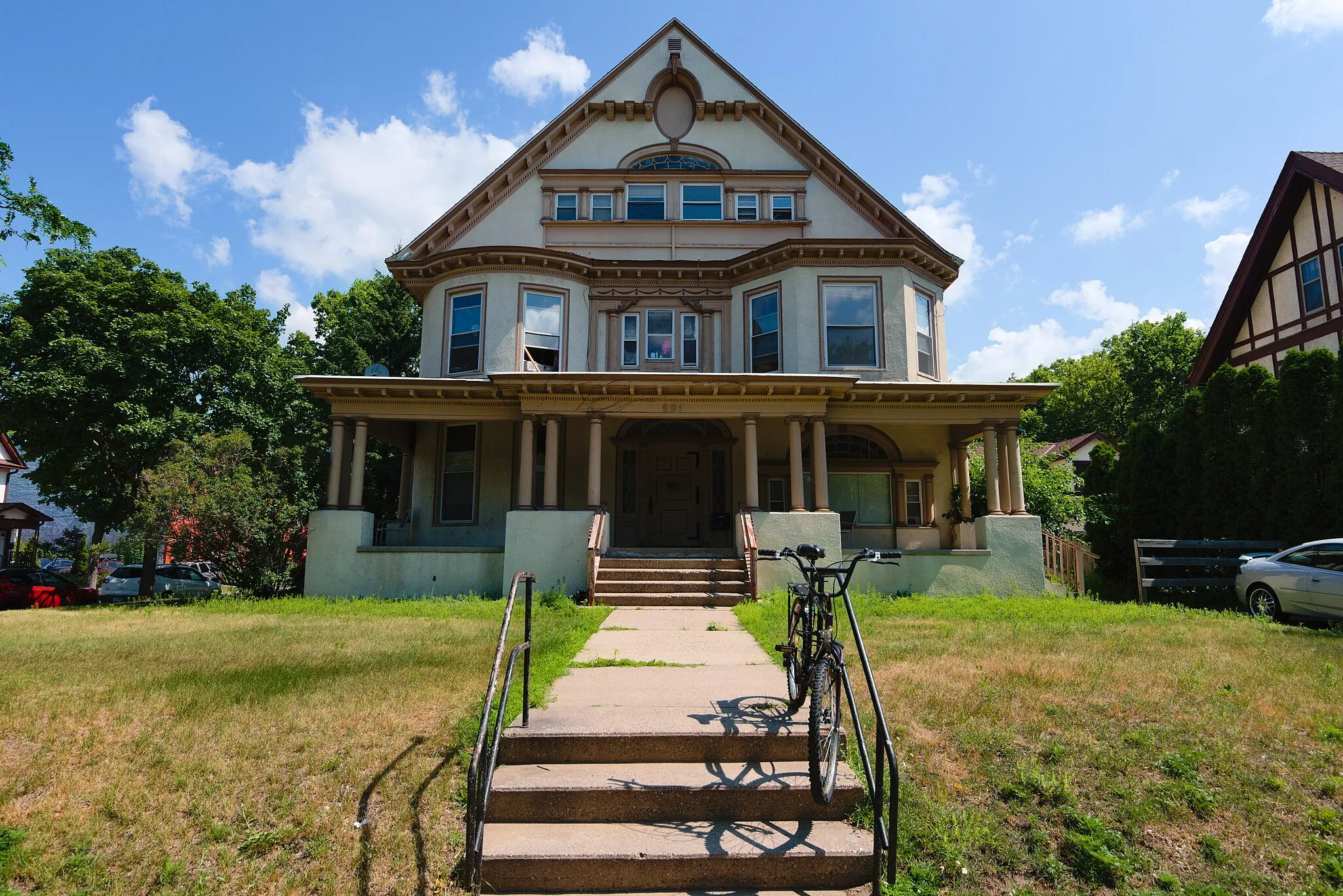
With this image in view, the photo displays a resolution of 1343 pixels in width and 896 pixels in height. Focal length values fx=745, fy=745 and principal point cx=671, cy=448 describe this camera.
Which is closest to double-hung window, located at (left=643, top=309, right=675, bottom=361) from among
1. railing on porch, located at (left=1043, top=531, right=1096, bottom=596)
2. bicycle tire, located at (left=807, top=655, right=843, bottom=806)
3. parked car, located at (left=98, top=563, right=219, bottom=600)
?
railing on porch, located at (left=1043, top=531, right=1096, bottom=596)

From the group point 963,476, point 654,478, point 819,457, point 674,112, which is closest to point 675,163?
point 674,112

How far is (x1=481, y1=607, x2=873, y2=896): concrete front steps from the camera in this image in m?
4.14

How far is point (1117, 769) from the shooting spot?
16.8 feet

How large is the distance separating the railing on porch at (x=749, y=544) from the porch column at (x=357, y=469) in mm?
7948

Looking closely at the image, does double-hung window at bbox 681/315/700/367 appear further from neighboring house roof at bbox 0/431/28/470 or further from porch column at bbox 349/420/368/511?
neighboring house roof at bbox 0/431/28/470

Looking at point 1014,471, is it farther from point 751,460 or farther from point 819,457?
point 751,460

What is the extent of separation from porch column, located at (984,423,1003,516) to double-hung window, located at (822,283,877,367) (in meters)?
2.89

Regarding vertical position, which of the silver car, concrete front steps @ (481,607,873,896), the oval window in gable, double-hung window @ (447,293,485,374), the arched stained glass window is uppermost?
the oval window in gable

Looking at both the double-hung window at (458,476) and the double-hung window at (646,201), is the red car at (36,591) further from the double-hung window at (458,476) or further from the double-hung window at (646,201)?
the double-hung window at (646,201)

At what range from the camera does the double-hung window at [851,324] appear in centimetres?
1717

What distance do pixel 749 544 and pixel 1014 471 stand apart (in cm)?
652

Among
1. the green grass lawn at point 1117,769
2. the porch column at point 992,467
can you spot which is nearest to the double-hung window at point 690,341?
the porch column at point 992,467

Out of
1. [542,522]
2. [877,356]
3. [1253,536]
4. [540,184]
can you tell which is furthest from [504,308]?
[1253,536]

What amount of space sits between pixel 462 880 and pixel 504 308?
14619 mm
